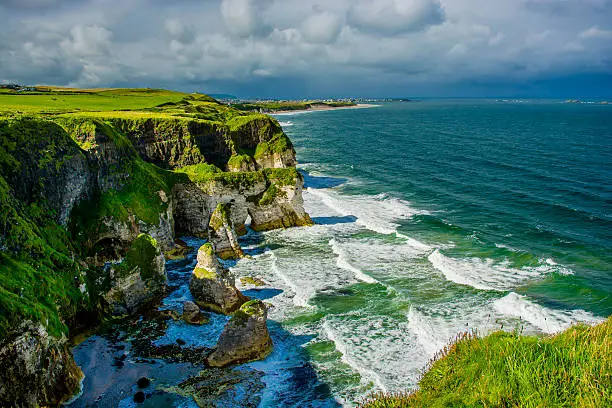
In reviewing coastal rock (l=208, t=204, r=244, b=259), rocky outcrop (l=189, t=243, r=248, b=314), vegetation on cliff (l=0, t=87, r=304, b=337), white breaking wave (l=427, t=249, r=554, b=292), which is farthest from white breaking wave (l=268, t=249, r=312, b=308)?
white breaking wave (l=427, t=249, r=554, b=292)

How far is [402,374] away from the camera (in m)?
21.4

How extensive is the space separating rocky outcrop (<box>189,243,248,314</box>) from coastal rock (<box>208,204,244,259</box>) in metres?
7.95

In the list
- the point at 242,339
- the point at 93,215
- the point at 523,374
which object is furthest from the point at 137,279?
the point at 523,374

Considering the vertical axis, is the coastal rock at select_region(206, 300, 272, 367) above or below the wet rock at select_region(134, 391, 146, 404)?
above

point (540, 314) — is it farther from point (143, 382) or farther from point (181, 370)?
point (143, 382)

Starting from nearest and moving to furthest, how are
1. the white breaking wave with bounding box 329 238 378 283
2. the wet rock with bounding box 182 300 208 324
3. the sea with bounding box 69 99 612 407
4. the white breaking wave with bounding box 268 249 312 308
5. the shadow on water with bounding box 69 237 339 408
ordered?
1. the shadow on water with bounding box 69 237 339 408
2. the sea with bounding box 69 99 612 407
3. the wet rock with bounding box 182 300 208 324
4. the white breaking wave with bounding box 268 249 312 308
5. the white breaking wave with bounding box 329 238 378 283

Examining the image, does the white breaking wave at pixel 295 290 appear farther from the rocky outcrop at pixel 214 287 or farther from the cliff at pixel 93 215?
the cliff at pixel 93 215

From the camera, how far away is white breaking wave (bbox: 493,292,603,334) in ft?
83.5

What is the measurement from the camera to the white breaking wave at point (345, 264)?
105 feet

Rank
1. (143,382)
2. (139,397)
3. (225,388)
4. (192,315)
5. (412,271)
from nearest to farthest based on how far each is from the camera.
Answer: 1. (139,397)
2. (225,388)
3. (143,382)
4. (192,315)
5. (412,271)

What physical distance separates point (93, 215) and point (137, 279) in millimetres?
7076

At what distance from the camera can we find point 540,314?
26.6 meters

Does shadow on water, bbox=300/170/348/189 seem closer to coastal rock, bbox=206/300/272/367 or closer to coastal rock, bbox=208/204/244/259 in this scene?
coastal rock, bbox=208/204/244/259

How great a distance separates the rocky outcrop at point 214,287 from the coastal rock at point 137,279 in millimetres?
2527
